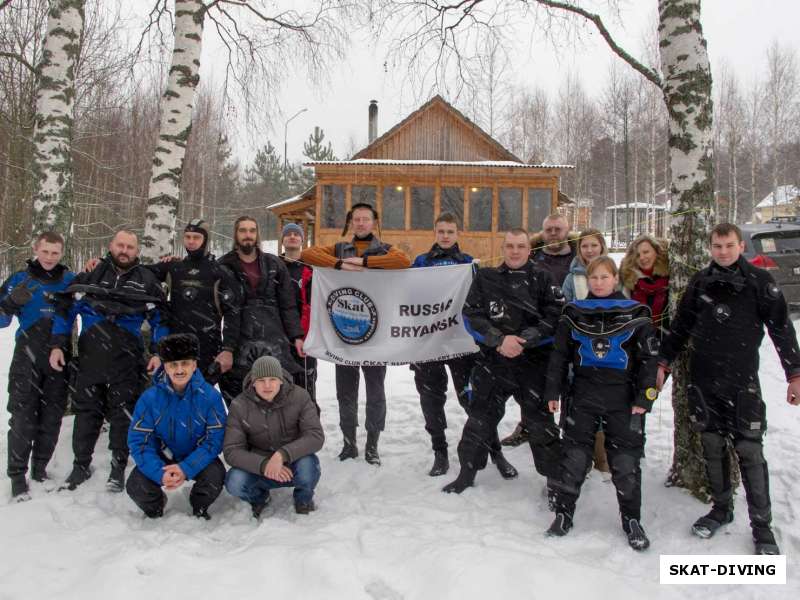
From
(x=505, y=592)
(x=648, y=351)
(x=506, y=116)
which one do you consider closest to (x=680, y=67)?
(x=648, y=351)

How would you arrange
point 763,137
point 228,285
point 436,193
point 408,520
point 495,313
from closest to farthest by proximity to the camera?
1. point 408,520
2. point 495,313
3. point 228,285
4. point 436,193
5. point 763,137

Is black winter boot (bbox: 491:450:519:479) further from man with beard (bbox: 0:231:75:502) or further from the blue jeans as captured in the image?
man with beard (bbox: 0:231:75:502)

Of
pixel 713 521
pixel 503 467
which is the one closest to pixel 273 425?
pixel 503 467

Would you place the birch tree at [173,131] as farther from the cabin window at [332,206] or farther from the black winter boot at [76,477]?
the cabin window at [332,206]

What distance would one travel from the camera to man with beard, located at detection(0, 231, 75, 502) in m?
4.07

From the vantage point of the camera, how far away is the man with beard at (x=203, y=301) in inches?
168

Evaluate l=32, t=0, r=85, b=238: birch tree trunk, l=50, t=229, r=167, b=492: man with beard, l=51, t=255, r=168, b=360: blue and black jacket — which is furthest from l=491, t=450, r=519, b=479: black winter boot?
l=32, t=0, r=85, b=238: birch tree trunk

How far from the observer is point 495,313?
12.9ft

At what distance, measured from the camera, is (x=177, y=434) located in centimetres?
369

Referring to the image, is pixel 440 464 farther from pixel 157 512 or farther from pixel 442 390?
pixel 157 512

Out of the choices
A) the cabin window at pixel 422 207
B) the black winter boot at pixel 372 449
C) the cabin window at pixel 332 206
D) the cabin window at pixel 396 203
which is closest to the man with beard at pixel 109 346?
the black winter boot at pixel 372 449

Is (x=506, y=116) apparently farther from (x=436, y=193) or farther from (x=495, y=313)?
(x=495, y=313)

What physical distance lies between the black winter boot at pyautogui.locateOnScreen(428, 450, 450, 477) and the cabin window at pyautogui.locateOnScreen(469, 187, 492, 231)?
1404 centimetres

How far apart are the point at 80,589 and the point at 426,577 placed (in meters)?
1.76
